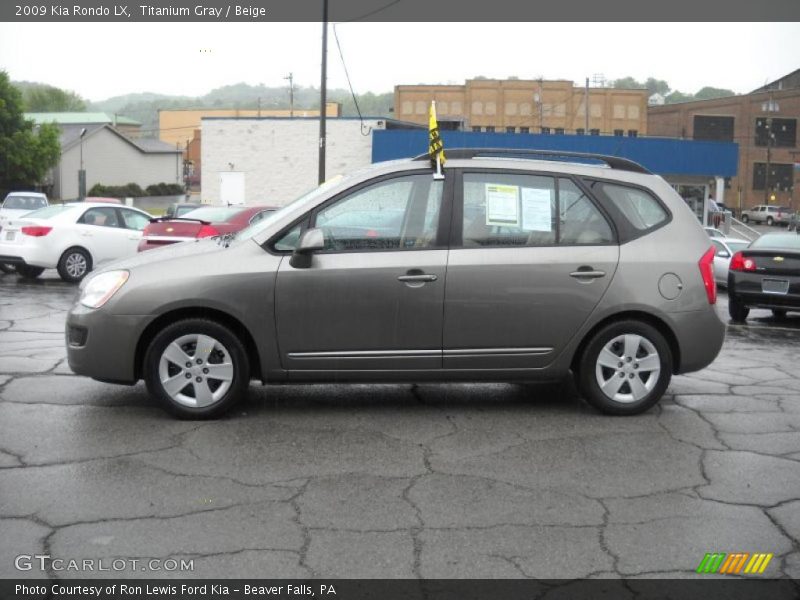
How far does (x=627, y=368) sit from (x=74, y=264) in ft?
40.4

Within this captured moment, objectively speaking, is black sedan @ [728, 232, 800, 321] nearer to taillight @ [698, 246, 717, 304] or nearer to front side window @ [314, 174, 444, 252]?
taillight @ [698, 246, 717, 304]

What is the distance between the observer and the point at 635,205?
700 centimetres

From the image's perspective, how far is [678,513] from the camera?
4.82 meters

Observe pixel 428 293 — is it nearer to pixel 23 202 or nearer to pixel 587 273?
pixel 587 273

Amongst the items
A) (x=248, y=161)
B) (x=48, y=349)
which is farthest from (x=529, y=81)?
(x=48, y=349)

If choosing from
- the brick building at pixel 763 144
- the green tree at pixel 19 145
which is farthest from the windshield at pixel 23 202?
the brick building at pixel 763 144

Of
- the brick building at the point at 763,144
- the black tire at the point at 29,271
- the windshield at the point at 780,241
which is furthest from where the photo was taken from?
the brick building at the point at 763,144

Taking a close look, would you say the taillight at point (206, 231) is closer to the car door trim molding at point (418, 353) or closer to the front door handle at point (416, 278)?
the car door trim molding at point (418, 353)

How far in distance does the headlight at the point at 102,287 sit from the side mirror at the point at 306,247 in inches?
46.4

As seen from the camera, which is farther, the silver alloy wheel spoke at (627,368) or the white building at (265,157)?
the white building at (265,157)

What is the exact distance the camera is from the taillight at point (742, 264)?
13672 mm

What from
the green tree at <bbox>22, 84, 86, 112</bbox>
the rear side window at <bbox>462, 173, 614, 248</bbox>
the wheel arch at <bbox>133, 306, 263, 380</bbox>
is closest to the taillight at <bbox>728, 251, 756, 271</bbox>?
the rear side window at <bbox>462, 173, 614, 248</bbox>
